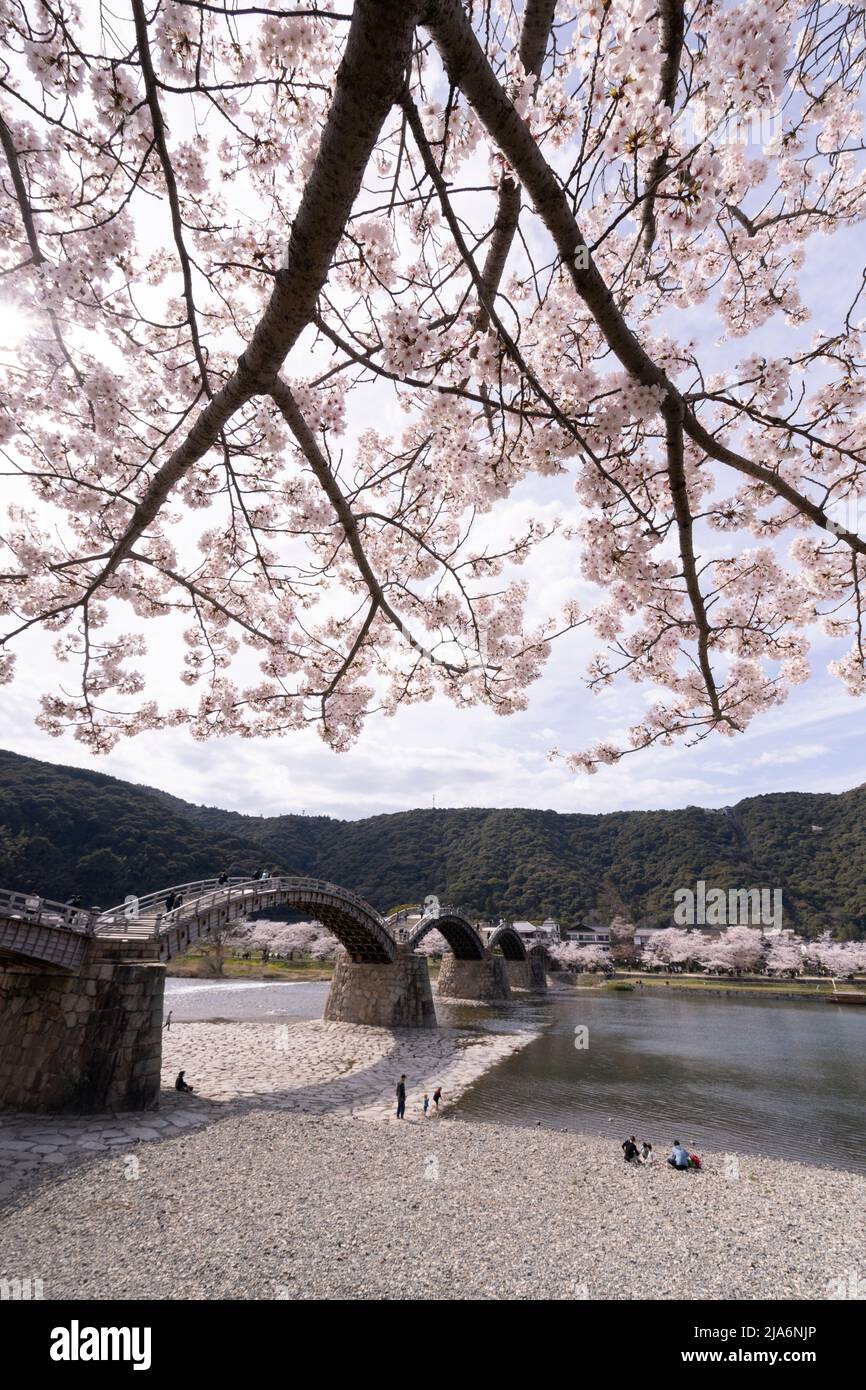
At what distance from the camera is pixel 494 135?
2.57 meters

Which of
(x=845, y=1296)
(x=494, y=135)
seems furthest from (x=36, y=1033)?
(x=494, y=135)

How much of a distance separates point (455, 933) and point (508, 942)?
524 inches

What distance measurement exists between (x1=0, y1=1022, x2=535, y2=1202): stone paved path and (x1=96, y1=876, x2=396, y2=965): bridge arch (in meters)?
3.28

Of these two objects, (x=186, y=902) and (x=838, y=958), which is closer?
(x=186, y=902)

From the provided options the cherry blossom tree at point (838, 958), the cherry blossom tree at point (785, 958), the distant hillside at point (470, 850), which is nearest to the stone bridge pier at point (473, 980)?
the distant hillside at point (470, 850)

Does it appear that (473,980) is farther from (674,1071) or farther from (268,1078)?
(268,1078)

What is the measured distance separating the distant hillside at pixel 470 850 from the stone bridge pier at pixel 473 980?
31.5 meters

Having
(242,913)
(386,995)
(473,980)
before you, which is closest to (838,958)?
(473,980)

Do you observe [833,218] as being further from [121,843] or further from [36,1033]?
[121,843]

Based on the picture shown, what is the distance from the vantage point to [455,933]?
3991cm

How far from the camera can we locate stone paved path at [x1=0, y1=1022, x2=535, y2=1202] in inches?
380

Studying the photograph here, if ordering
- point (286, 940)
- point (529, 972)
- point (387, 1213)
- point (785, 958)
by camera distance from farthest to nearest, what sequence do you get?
point (286, 940) < point (785, 958) < point (529, 972) < point (387, 1213)

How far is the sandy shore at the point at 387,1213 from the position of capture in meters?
6.31
